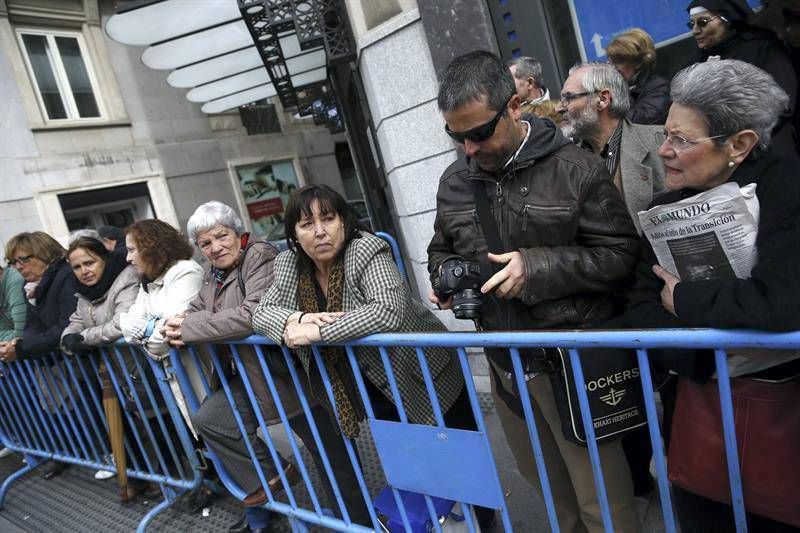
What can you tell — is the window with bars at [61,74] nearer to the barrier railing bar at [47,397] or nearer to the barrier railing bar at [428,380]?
the barrier railing bar at [47,397]

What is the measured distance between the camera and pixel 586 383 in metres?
1.44

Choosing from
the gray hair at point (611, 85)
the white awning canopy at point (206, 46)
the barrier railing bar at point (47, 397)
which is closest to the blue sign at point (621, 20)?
the gray hair at point (611, 85)

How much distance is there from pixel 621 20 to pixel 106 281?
12.7 feet

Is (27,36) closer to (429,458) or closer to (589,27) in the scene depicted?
(589,27)

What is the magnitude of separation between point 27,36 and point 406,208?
11.8m

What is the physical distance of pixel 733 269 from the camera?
122cm

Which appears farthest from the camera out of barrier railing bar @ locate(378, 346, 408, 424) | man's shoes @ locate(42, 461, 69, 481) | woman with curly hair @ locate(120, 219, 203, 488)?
man's shoes @ locate(42, 461, 69, 481)

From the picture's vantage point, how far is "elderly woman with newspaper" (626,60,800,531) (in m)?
1.14

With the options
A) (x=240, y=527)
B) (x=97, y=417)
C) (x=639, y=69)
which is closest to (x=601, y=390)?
(x=639, y=69)

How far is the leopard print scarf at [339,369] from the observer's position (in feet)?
6.73

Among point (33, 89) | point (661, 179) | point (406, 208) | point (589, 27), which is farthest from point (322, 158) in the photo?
point (661, 179)

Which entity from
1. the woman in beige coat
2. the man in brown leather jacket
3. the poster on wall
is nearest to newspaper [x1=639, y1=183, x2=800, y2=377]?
the man in brown leather jacket

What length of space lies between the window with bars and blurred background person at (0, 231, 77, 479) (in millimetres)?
9568

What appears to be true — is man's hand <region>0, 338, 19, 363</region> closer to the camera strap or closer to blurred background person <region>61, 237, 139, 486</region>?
blurred background person <region>61, 237, 139, 486</region>
